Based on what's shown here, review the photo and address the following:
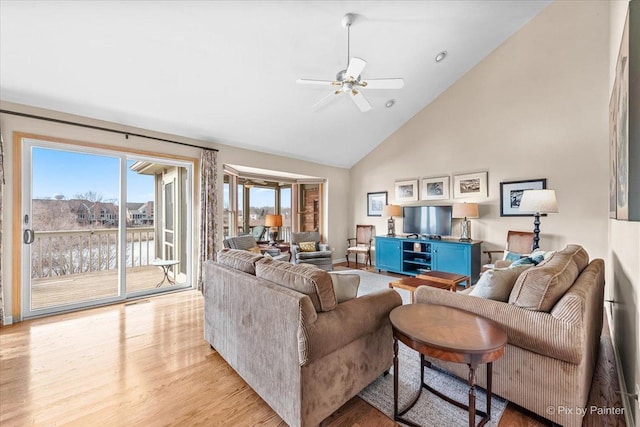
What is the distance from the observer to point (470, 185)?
488cm

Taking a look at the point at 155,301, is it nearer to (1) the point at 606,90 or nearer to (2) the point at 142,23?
(2) the point at 142,23

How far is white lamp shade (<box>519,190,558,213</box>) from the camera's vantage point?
3467mm

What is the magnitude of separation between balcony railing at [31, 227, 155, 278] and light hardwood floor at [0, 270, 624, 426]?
1.11 meters

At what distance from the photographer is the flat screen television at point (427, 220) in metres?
5.02

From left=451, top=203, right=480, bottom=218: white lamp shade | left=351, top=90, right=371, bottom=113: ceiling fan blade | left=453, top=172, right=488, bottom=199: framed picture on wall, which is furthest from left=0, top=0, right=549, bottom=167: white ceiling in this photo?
left=451, top=203, right=480, bottom=218: white lamp shade

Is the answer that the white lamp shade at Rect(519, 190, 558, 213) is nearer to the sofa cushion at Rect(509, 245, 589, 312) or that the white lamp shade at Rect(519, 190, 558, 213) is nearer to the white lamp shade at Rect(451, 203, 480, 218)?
the white lamp shade at Rect(451, 203, 480, 218)

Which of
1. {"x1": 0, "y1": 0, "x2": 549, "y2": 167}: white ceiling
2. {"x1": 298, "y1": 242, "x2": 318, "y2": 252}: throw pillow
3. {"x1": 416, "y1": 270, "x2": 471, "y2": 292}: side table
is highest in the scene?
{"x1": 0, "y1": 0, "x2": 549, "y2": 167}: white ceiling

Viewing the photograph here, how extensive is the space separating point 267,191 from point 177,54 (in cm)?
419

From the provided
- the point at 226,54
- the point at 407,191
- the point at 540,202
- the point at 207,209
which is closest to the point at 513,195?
the point at 540,202

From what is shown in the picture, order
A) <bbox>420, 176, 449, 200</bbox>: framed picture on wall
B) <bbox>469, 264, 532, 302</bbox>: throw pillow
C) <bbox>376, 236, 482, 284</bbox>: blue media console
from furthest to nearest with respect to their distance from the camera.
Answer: <bbox>420, 176, 449, 200</bbox>: framed picture on wall < <bbox>376, 236, 482, 284</bbox>: blue media console < <bbox>469, 264, 532, 302</bbox>: throw pillow

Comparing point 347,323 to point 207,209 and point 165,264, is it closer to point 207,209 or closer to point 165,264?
point 207,209

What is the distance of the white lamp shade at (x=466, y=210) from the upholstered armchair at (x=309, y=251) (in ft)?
8.36

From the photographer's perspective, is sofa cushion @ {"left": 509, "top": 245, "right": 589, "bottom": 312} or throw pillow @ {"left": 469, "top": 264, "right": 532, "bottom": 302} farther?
throw pillow @ {"left": 469, "top": 264, "right": 532, "bottom": 302}

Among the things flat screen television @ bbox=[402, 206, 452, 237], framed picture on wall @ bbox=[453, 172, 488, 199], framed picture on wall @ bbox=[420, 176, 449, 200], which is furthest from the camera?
framed picture on wall @ bbox=[420, 176, 449, 200]
